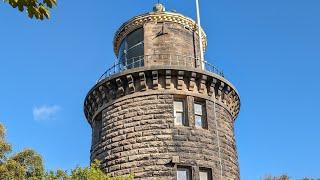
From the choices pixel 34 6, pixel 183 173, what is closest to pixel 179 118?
pixel 183 173

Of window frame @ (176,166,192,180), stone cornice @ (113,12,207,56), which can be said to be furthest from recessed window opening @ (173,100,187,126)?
stone cornice @ (113,12,207,56)

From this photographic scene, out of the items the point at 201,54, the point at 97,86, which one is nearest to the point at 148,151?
the point at 97,86

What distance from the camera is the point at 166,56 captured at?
21438mm

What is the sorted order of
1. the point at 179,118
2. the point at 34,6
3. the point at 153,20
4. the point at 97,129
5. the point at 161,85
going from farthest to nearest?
1. the point at 153,20
2. the point at 97,129
3. the point at 161,85
4. the point at 179,118
5. the point at 34,6

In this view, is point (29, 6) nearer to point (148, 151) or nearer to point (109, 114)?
point (148, 151)

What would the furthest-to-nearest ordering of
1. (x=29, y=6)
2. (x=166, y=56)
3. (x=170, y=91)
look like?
(x=166, y=56) → (x=170, y=91) → (x=29, y=6)

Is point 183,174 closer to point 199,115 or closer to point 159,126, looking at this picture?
point 159,126

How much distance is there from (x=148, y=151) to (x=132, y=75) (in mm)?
3423

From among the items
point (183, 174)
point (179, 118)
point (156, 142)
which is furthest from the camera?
point (179, 118)

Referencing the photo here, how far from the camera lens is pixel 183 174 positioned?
61.5 ft

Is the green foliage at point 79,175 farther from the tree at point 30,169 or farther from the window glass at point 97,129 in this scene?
the window glass at point 97,129

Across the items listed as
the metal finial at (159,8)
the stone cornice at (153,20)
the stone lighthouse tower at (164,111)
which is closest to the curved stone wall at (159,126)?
the stone lighthouse tower at (164,111)

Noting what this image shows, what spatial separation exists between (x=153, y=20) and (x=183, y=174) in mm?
7805

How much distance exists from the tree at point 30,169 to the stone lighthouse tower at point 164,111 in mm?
1671
